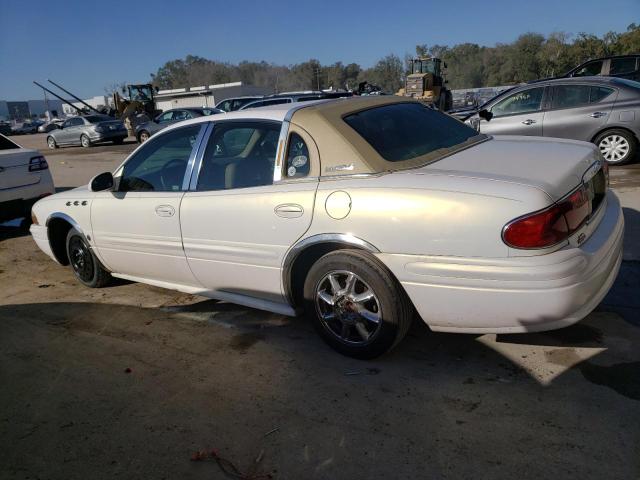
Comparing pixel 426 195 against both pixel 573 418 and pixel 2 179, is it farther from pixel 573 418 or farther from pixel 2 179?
pixel 2 179

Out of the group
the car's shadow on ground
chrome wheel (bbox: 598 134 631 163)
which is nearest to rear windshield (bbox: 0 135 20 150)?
the car's shadow on ground

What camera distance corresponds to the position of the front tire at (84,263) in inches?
184

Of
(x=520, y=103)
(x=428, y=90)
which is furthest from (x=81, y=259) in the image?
(x=428, y=90)

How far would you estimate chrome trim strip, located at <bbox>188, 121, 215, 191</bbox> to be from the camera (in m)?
3.65

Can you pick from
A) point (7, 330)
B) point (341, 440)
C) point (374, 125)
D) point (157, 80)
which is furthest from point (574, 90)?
point (157, 80)

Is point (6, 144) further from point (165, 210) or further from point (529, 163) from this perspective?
point (529, 163)

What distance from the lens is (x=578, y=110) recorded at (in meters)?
8.16

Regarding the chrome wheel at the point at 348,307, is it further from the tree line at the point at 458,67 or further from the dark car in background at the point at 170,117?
the tree line at the point at 458,67

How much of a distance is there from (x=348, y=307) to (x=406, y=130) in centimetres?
130

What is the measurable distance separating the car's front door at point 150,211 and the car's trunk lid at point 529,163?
6.35 feet

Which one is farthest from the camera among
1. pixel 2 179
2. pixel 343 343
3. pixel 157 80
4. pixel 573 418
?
pixel 157 80

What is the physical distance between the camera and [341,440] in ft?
8.01

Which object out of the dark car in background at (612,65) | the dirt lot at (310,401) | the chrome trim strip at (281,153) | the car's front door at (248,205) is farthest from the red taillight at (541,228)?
the dark car in background at (612,65)

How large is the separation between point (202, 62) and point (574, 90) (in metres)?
136
